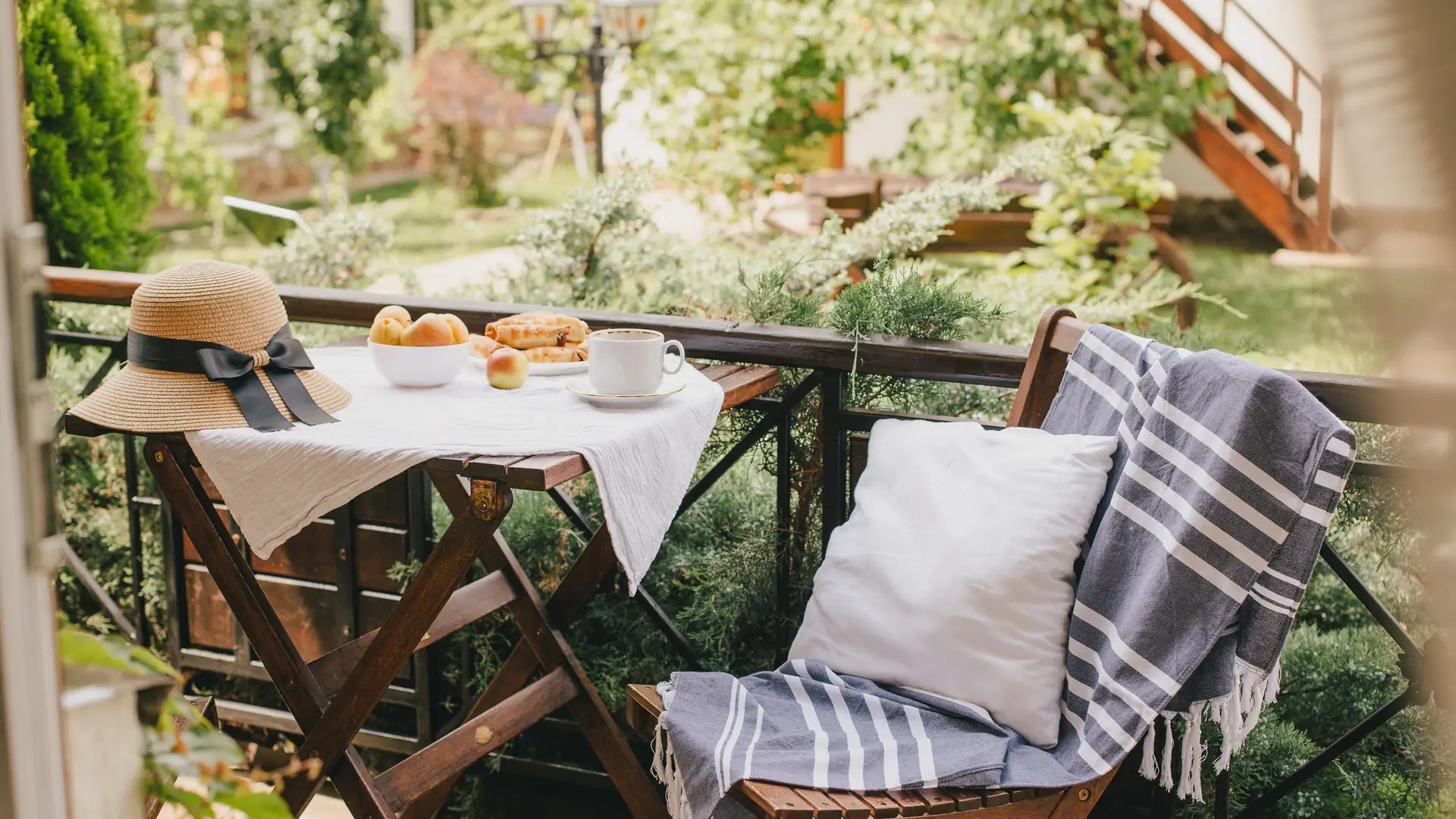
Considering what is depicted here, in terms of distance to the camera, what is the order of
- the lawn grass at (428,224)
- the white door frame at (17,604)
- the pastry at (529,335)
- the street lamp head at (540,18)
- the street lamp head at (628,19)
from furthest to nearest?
the lawn grass at (428,224) < the street lamp head at (540,18) < the street lamp head at (628,19) < the pastry at (529,335) < the white door frame at (17,604)

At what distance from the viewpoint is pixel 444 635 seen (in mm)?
2154

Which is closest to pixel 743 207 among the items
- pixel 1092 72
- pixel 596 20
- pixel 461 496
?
pixel 596 20

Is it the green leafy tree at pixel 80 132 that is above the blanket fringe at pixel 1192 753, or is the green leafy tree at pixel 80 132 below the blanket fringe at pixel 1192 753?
above

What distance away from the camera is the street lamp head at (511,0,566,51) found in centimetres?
705

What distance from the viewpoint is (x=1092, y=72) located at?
6934mm

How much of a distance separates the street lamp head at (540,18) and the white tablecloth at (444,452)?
18.3 feet

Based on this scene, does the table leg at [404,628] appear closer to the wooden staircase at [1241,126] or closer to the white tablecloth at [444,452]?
the white tablecloth at [444,452]

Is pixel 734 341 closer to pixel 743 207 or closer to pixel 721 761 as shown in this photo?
pixel 721 761

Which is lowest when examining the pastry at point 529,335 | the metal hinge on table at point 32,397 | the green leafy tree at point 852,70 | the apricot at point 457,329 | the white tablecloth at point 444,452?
the white tablecloth at point 444,452

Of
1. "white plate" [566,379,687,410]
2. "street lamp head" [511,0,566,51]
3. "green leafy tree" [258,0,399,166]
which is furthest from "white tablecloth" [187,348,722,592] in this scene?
"green leafy tree" [258,0,399,166]

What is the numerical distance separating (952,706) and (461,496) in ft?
2.52

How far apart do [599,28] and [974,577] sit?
19.2 feet

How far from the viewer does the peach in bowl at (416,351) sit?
198cm

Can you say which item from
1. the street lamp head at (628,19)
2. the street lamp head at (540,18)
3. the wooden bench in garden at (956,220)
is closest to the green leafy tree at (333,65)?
the street lamp head at (540,18)
